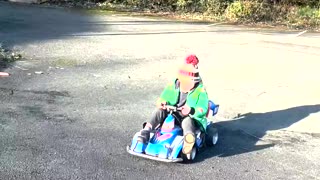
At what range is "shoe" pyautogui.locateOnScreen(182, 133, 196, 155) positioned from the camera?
5.47 meters

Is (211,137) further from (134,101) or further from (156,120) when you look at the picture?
(134,101)

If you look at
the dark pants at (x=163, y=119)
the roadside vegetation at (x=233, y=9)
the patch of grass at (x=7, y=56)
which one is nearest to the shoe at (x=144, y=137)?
the dark pants at (x=163, y=119)

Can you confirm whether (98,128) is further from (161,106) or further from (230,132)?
(230,132)

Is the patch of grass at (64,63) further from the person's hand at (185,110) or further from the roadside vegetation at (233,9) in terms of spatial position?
the roadside vegetation at (233,9)

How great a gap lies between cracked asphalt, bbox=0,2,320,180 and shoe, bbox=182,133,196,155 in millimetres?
193

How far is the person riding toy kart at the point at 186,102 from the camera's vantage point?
5.75 meters

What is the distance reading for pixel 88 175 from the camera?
5.09 m

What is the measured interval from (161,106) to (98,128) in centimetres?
116

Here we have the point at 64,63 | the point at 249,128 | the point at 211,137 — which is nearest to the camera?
the point at 211,137

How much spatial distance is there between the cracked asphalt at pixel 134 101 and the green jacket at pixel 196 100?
0.47 m

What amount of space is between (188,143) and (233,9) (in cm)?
1693

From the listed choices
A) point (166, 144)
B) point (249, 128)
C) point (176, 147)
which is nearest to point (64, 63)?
point (249, 128)

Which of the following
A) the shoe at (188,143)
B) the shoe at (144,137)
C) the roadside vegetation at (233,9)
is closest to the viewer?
the shoe at (188,143)

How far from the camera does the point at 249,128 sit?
7.15 metres
